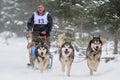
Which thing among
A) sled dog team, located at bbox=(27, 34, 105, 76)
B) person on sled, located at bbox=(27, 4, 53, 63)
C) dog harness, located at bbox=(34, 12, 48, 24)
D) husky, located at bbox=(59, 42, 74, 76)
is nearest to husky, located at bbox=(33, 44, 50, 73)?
sled dog team, located at bbox=(27, 34, 105, 76)

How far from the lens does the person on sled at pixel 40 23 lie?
11.2 metres

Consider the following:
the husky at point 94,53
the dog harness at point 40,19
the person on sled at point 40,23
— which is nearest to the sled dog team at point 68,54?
the husky at point 94,53

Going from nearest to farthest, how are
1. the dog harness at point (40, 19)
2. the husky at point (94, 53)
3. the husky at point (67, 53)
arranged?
the husky at point (94, 53) < the husky at point (67, 53) < the dog harness at point (40, 19)

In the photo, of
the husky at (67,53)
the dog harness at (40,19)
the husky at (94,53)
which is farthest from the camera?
the dog harness at (40,19)

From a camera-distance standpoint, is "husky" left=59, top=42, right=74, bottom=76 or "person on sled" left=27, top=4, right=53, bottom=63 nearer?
"husky" left=59, top=42, right=74, bottom=76

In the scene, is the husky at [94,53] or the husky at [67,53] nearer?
the husky at [94,53]

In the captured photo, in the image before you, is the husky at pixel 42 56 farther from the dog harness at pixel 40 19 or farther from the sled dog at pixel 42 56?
the dog harness at pixel 40 19

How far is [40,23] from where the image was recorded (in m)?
11.2

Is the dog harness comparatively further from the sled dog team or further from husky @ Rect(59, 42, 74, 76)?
husky @ Rect(59, 42, 74, 76)

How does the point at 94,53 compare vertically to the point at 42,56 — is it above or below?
above

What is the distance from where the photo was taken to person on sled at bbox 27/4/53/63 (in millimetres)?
11164

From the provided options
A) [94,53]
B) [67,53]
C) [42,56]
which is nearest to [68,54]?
[67,53]

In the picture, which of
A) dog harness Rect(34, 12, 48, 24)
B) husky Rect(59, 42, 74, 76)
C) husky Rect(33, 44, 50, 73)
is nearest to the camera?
husky Rect(59, 42, 74, 76)

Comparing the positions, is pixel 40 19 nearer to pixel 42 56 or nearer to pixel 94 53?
pixel 42 56
